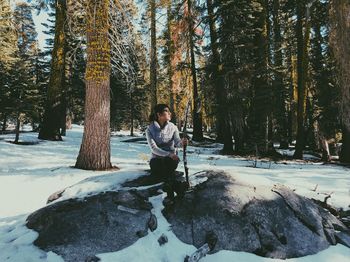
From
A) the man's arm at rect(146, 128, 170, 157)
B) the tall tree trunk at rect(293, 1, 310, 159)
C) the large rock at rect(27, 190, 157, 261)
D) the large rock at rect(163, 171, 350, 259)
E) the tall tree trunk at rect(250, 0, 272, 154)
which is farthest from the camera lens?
the tall tree trunk at rect(293, 1, 310, 159)

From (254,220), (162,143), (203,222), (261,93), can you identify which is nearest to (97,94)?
(162,143)

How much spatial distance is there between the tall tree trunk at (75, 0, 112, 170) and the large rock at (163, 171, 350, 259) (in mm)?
3647

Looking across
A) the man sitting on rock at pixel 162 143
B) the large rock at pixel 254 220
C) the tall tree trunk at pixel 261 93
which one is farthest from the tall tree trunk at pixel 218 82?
the large rock at pixel 254 220

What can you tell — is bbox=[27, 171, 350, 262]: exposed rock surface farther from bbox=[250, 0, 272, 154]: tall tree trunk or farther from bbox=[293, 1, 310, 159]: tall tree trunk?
bbox=[293, 1, 310, 159]: tall tree trunk

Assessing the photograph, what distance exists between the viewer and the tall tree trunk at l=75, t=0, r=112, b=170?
8.52m

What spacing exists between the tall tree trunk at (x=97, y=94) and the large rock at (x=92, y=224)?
10.8 feet

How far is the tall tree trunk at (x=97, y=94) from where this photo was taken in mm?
8523

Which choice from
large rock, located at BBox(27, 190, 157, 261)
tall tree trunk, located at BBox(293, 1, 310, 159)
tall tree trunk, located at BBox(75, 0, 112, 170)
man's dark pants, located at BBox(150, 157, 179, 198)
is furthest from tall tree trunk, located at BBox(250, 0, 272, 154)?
large rock, located at BBox(27, 190, 157, 261)

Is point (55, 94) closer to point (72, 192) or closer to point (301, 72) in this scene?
point (72, 192)

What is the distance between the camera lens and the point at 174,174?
255 inches

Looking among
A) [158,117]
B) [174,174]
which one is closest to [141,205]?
[174,174]

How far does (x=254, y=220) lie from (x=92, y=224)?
7.61 feet

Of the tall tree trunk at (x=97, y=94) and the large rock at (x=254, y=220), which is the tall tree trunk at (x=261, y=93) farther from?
the large rock at (x=254, y=220)

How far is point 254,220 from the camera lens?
5.08 m
